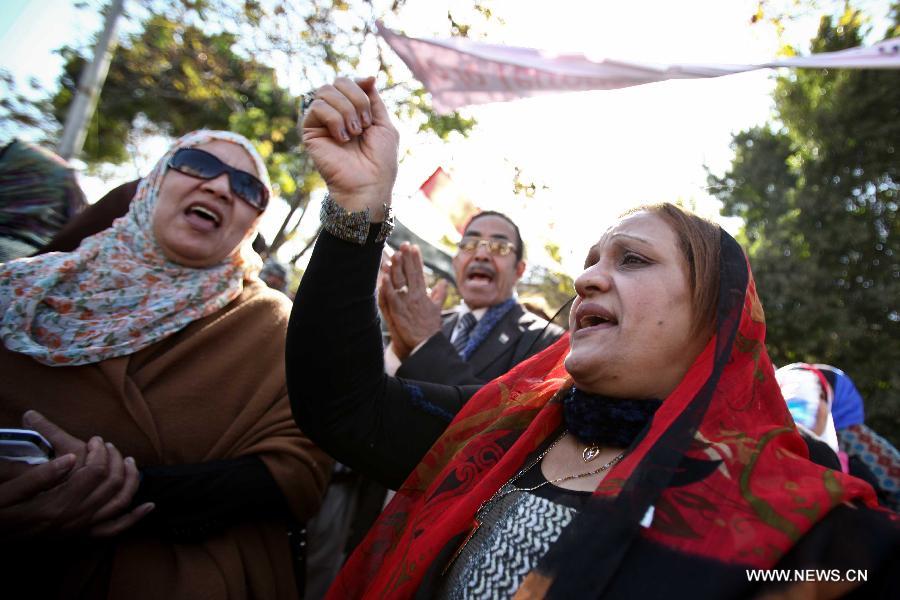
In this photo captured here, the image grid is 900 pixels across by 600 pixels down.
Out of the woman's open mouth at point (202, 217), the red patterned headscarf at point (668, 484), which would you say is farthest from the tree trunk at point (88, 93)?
the red patterned headscarf at point (668, 484)

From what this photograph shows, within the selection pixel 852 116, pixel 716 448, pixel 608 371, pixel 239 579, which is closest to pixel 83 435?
pixel 239 579

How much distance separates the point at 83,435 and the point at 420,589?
1287 mm

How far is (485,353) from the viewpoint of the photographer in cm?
→ 306

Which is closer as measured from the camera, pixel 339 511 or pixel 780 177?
pixel 339 511

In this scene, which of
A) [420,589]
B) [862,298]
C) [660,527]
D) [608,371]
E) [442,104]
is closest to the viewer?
[660,527]

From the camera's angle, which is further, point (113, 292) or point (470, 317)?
point (470, 317)

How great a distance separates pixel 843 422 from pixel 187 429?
3924 mm

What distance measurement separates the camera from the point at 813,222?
1477 centimetres

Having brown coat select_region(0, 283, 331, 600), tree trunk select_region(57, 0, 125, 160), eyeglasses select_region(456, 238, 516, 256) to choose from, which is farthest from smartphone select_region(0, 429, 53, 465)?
tree trunk select_region(57, 0, 125, 160)

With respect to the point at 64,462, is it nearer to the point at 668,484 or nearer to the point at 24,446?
the point at 24,446

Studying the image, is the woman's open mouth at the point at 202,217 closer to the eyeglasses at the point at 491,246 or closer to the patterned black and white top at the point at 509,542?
the patterned black and white top at the point at 509,542

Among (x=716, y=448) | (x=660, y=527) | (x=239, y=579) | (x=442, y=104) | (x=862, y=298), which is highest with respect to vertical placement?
(x=442, y=104)

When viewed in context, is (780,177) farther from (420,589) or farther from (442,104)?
(420,589)

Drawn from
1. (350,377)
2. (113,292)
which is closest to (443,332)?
(350,377)
